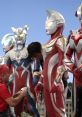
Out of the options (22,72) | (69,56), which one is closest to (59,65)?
(69,56)

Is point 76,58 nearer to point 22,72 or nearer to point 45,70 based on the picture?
point 45,70

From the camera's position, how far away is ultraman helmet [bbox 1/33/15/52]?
27.9ft

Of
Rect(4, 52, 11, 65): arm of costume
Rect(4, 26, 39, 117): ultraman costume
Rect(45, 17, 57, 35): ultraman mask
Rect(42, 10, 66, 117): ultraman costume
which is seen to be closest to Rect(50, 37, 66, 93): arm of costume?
Rect(42, 10, 66, 117): ultraman costume

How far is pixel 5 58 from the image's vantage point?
311 inches

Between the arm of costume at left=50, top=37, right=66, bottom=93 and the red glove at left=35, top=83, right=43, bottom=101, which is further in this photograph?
the red glove at left=35, top=83, right=43, bottom=101

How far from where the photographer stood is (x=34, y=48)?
24.2 feet

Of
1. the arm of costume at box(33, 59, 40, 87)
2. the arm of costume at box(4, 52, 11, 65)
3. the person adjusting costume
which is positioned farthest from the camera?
the arm of costume at box(4, 52, 11, 65)

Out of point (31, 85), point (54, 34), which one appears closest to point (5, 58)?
point (31, 85)

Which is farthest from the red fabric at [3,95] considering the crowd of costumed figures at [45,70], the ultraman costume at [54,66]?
the ultraman costume at [54,66]

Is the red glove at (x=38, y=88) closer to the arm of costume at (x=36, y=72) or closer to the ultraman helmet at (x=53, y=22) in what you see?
the arm of costume at (x=36, y=72)

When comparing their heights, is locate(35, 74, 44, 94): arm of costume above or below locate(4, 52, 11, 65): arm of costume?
below

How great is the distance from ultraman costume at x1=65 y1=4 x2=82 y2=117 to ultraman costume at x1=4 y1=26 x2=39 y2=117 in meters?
0.73

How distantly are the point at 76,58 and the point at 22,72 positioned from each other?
984mm

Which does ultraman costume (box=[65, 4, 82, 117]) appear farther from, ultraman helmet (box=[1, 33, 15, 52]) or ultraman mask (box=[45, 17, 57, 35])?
ultraman helmet (box=[1, 33, 15, 52])
